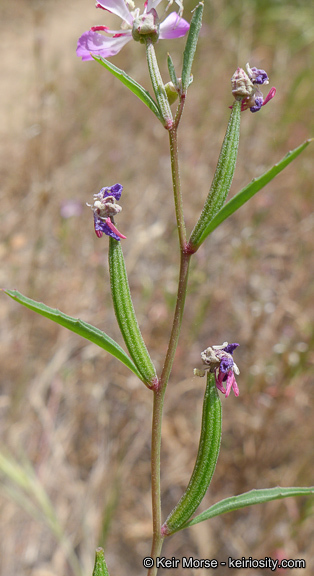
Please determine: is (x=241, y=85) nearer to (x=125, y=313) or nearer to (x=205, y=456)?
(x=125, y=313)

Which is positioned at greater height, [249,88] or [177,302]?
[249,88]

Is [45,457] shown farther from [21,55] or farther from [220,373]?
[21,55]

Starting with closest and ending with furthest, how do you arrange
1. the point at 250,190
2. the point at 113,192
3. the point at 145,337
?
the point at 250,190 → the point at 113,192 → the point at 145,337

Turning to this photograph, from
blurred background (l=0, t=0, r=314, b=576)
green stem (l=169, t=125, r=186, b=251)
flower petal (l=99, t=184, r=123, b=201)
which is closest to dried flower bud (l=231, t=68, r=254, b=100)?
green stem (l=169, t=125, r=186, b=251)

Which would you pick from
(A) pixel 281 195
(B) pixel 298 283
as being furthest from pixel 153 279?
(A) pixel 281 195

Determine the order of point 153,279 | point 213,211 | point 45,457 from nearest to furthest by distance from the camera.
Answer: point 213,211 → point 45,457 → point 153,279

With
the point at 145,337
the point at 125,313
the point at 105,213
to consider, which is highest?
the point at 145,337

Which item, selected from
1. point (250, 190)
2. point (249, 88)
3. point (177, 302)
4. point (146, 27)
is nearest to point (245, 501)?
point (177, 302)
